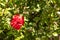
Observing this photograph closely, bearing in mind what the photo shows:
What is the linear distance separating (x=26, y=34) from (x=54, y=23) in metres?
0.27

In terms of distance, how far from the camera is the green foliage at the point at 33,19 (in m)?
1.44

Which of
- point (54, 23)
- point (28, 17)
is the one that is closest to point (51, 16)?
point (54, 23)

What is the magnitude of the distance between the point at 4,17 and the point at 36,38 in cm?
34

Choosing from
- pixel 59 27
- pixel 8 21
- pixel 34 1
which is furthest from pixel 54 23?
pixel 8 21

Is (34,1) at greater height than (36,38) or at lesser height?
greater

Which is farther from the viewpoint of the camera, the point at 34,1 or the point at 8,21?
the point at 34,1

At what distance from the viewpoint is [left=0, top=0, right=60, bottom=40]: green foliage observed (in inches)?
56.8

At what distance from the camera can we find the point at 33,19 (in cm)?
154

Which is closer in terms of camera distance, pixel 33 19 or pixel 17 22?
pixel 17 22

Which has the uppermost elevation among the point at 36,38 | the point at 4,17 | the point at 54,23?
the point at 4,17

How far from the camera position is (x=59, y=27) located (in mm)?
1521

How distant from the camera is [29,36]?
1.53 m

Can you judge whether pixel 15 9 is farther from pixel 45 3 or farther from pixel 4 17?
pixel 45 3

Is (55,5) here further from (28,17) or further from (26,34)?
(26,34)
